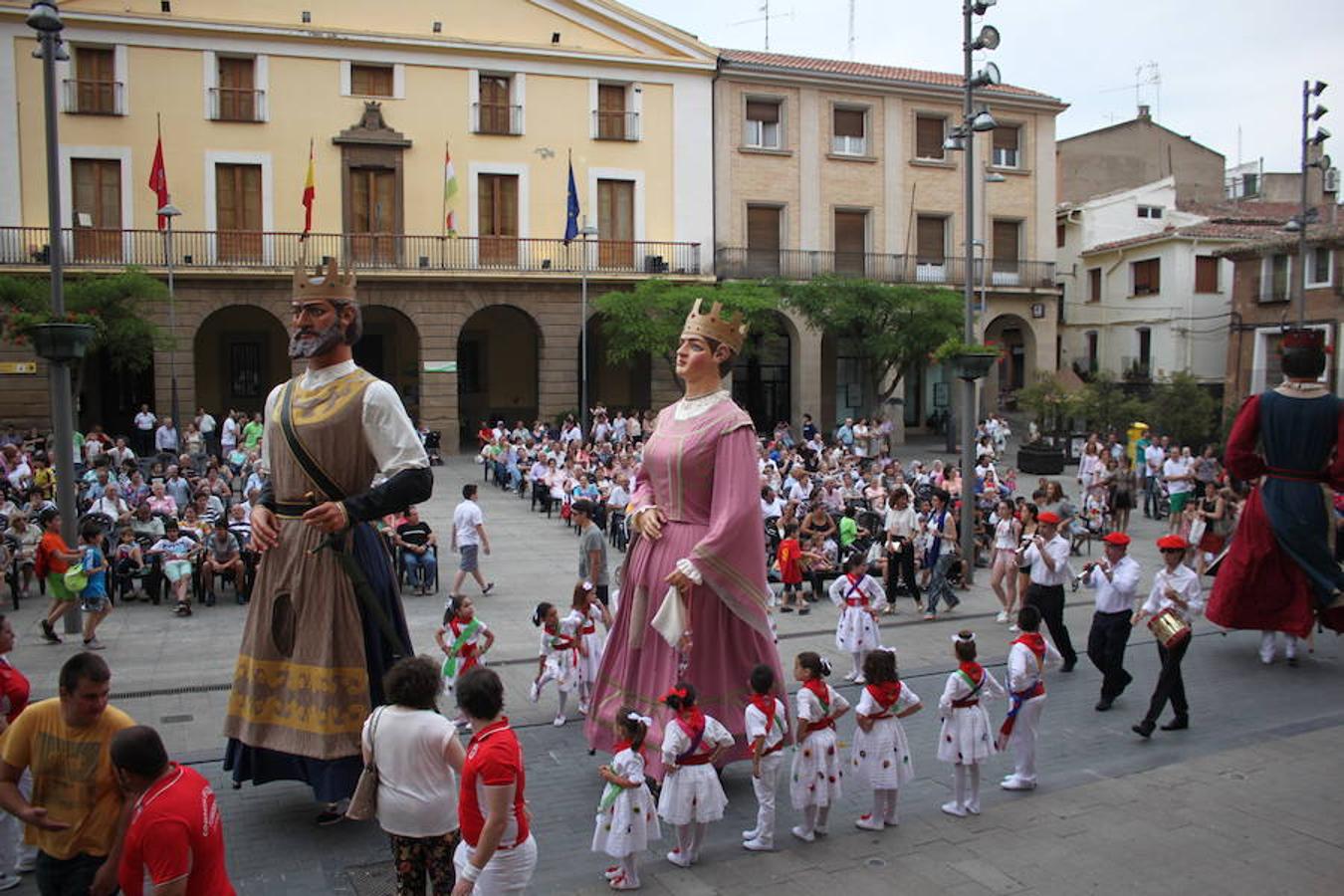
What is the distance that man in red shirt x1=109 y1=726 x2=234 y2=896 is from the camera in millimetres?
3801

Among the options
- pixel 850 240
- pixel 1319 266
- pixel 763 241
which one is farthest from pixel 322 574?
pixel 1319 266

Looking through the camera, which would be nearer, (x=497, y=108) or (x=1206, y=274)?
(x=497, y=108)

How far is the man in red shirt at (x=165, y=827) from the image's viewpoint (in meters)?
3.80

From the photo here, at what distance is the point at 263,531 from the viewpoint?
6336mm

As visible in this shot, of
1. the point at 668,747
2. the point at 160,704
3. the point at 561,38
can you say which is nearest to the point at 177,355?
the point at 561,38

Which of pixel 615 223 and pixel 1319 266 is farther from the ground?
pixel 615 223

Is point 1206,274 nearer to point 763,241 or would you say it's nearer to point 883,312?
point 883,312

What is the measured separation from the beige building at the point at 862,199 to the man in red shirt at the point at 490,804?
29.3 m

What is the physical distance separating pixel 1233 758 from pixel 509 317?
29.1 m

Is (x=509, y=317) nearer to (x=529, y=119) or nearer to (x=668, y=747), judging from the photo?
(x=529, y=119)

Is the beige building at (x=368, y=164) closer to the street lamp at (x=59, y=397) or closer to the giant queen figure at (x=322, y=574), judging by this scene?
the street lamp at (x=59, y=397)

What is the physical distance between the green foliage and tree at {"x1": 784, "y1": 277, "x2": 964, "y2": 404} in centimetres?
1590

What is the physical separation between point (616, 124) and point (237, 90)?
32.9 feet

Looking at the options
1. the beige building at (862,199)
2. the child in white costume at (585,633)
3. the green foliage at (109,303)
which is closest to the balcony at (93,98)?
the green foliage at (109,303)
